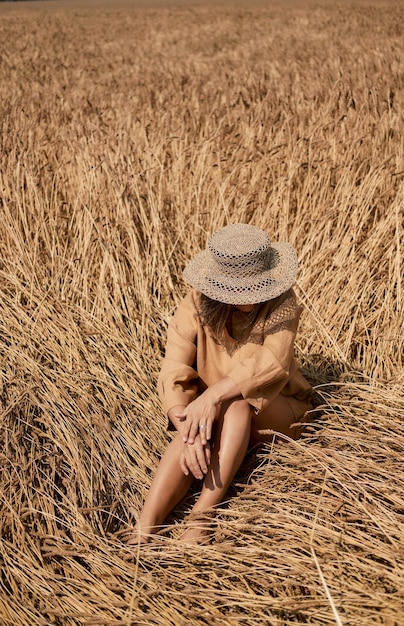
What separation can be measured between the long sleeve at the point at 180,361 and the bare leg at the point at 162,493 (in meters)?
0.15

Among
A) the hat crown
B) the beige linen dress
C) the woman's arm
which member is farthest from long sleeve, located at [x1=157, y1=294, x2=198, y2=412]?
the hat crown

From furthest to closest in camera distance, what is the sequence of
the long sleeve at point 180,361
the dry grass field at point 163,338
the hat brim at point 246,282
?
the long sleeve at point 180,361
the hat brim at point 246,282
the dry grass field at point 163,338


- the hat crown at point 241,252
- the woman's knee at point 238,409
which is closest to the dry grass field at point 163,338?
the woman's knee at point 238,409

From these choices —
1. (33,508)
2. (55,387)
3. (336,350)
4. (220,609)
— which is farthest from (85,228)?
(220,609)

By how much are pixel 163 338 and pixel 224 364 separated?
580 mm

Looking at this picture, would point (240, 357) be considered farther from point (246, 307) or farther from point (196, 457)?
point (196, 457)

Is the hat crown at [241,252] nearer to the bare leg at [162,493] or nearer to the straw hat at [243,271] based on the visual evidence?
the straw hat at [243,271]

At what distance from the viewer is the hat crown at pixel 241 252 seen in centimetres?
197

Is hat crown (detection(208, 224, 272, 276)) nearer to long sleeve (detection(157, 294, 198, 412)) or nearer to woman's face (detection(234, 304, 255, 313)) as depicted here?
woman's face (detection(234, 304, 255, 313))

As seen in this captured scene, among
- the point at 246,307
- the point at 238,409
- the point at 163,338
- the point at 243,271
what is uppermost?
the point at 243,271

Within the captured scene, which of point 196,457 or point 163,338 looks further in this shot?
point 163,338

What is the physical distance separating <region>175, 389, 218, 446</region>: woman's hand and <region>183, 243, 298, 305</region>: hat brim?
0.27 m

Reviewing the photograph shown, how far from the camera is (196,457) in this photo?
1.99 meters

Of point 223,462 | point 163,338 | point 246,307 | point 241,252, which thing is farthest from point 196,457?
point 163,338
